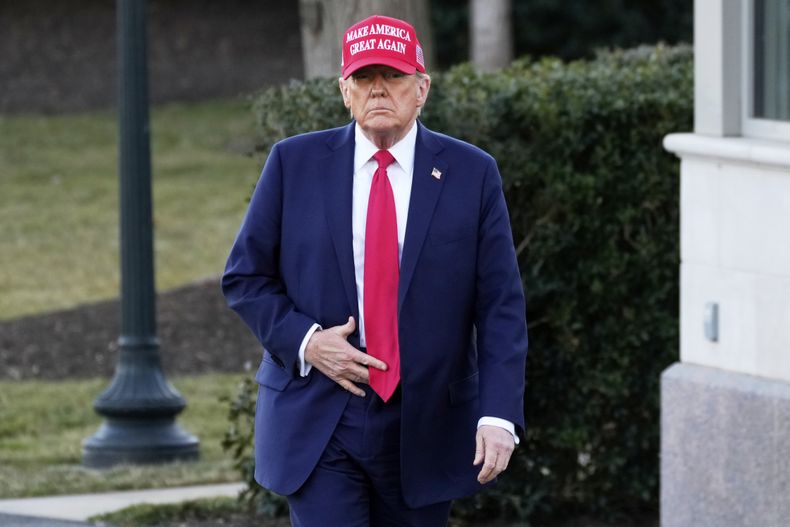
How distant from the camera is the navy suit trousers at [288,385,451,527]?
390cm

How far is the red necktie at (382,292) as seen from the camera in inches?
153

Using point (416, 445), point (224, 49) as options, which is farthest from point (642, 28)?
point (416, 445)

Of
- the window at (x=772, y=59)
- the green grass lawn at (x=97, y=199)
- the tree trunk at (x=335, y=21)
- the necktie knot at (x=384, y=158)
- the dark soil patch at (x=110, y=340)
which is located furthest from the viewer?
the green grass lawn at (x=97, y=199)

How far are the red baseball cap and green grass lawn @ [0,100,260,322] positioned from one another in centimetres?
937

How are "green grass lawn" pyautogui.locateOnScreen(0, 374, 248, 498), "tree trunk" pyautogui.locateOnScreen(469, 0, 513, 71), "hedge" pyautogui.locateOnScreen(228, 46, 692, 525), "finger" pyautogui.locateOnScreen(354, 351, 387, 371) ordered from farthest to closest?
"tree trunk" pyautogui.locateOnScreen(469, 0, 513, 71)
"green grass lawn" pyautogui.locateOnScreen(0, 374, 248, 498)
"hedge" pyautogui.locateOnScreen(228, 46, 692, 525)
"finger" pyautogui.locateOnScreen(354, 351, 387, 371)

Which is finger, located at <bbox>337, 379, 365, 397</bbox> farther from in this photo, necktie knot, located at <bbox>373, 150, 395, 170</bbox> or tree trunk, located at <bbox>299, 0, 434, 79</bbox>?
tree trunk, located at <bbox>299, 0, 434, 79</bbox>

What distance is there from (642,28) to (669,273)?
63.4 feet

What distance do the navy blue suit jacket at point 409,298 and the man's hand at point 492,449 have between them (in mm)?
46

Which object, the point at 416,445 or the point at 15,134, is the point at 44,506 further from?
the point at 15,134

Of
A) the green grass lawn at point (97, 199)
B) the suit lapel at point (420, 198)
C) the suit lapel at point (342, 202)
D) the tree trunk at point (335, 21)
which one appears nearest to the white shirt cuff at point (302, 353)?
the suit lapel at point (342, 202)

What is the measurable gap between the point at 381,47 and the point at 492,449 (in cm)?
100

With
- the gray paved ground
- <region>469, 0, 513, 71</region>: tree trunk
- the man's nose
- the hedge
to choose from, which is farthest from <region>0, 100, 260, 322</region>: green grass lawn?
the man's nose

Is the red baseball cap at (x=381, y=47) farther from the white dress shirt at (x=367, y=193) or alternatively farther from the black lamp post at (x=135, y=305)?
the black lamp post at (x=135, y=305)

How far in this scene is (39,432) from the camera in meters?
9.36
